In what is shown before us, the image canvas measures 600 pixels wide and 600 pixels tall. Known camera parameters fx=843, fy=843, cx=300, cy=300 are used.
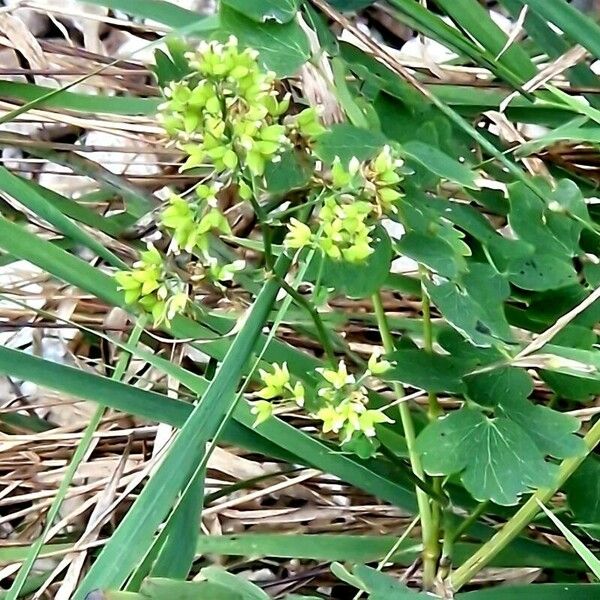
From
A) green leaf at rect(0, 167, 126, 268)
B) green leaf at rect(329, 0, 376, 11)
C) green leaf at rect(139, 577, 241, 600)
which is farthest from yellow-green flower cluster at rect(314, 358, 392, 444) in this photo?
green leaf at rect(329, 0, 376, 11)

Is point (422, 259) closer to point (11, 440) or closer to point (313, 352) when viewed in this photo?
point (313, 352)

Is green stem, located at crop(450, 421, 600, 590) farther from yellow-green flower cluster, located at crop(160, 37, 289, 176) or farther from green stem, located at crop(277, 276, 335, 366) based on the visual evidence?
yellow-green flower cluster, located at crop(160, 37, 289, 176)

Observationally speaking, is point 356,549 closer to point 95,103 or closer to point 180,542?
point 180,542

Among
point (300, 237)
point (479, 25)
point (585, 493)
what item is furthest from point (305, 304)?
point (479, 25)

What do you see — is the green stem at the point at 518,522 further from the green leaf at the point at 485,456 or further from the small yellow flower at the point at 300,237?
the small yellow flower at the point at 300,237

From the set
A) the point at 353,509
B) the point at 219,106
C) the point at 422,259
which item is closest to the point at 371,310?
the point at 353,509
